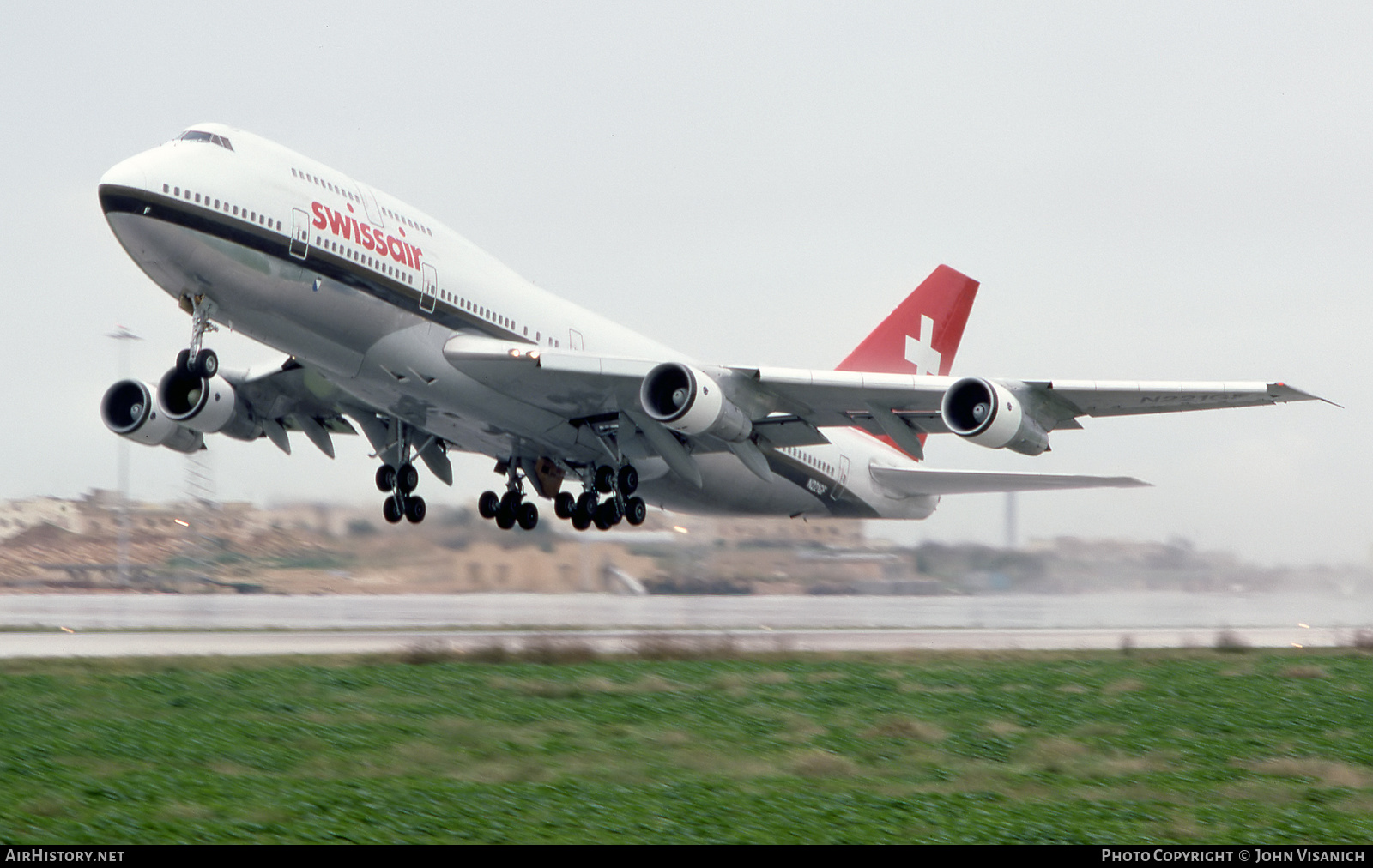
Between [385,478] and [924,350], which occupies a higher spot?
[924,350]

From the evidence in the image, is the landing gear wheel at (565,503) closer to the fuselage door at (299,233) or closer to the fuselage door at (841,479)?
the fuselage door at (841,479)

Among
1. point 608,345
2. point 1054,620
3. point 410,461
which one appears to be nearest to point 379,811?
point 608,345

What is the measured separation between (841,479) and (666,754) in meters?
18.9

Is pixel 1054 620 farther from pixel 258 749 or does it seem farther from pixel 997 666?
pixel 258 749

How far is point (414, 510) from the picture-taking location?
2973 cm

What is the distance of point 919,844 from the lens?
954cm

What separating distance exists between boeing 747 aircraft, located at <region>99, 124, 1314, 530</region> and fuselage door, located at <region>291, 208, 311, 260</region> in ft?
0.10

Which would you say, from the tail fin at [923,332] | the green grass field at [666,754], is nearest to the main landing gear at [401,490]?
the green grass field at [666,754]

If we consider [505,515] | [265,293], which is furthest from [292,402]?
[265,293]

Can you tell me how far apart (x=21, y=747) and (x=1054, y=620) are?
28352 millimetres

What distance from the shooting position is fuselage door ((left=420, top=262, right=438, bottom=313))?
2298 centimetres

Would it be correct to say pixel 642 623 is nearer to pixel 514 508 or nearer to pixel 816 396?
pixel 514 508

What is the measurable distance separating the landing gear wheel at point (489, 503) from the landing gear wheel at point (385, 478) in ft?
7.83

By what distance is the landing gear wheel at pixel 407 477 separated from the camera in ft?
96.5
